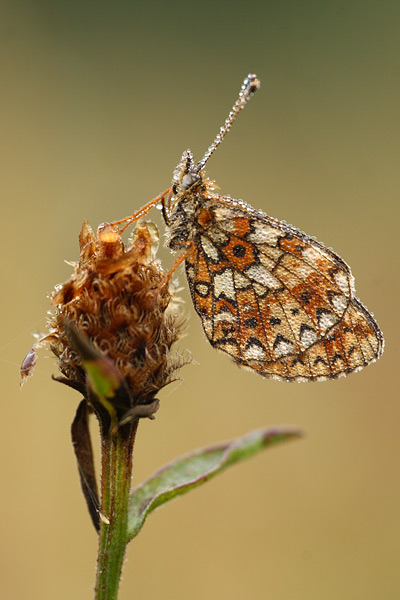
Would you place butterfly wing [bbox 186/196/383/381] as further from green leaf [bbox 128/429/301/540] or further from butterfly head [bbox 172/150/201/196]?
green leaf [bbox 128/429/301/540]

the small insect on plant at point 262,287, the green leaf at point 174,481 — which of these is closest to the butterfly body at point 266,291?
the small insect on plant at point 262,287

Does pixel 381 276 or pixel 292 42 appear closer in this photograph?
pixel 381 276

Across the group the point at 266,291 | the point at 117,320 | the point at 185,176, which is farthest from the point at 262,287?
the point at 117,320

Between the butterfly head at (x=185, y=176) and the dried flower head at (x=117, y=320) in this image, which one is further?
the butterfly head at (x=185, y=176)

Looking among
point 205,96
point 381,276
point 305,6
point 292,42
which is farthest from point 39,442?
point 305,6

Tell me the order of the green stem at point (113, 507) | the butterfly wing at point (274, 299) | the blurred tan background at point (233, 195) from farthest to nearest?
the blurred tan background at point (233, 195) < the butterfly wing at point (274, 299) < the green stem at point (113, 507)

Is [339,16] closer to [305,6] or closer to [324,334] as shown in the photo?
[305,6]

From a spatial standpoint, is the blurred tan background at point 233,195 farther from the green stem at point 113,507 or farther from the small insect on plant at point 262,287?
the green stem at point 113,507

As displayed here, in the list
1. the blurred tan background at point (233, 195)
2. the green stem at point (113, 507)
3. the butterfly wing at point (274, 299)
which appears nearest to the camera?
the green stem at point (113, 507)
